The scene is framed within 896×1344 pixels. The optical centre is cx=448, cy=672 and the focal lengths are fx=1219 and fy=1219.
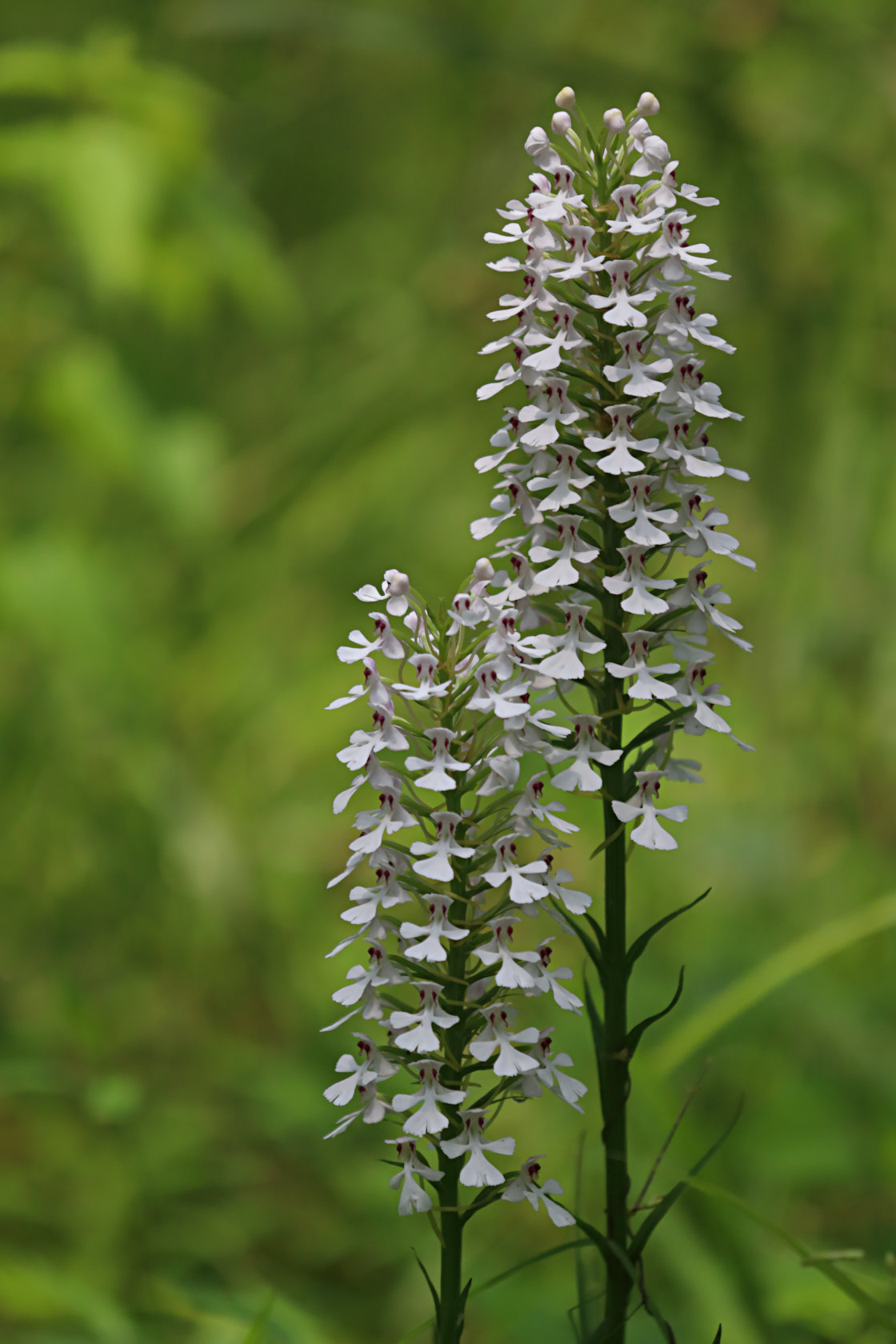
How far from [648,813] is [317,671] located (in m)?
3.07

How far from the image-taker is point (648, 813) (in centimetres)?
148

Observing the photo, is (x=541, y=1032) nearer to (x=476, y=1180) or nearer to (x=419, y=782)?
(x=476, y=1180)

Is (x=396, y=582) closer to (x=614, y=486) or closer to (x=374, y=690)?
(x=374, y=690)

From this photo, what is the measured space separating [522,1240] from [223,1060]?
3.50ft

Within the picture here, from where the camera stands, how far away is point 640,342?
57.8 inches

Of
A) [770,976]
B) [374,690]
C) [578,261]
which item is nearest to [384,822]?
[374,690]

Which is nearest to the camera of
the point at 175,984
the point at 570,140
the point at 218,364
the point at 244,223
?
the point at 570,140

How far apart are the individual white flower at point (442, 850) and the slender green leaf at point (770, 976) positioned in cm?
95

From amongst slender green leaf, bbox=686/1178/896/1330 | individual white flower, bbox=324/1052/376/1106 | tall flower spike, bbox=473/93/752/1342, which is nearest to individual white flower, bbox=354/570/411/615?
tall flower spike, bbox=473/93/752/1342

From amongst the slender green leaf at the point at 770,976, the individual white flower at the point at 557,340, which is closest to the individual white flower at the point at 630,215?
the individual white flower at the point at 557,340

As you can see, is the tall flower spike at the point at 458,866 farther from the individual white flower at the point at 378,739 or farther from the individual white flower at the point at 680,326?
the individual white flower at the point at 680,326

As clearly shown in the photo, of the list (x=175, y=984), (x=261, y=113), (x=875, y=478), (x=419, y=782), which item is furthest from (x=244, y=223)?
(x=419, y=782)

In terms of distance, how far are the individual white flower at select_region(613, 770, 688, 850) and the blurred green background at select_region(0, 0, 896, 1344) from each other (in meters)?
0.90

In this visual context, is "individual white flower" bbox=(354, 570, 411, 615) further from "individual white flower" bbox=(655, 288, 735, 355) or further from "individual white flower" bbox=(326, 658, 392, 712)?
"individual white flower" bbox=(655, 288, 735, 355)
